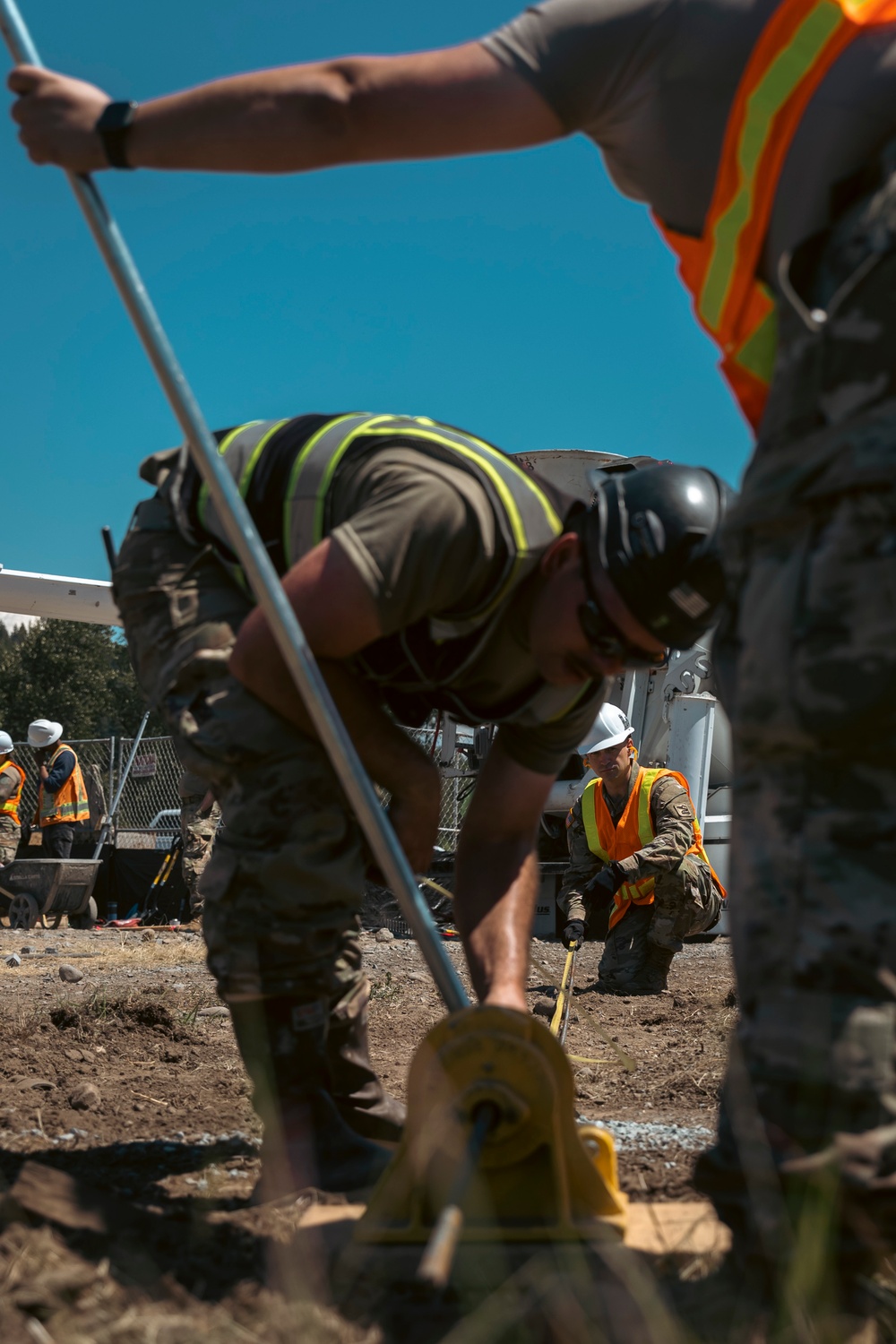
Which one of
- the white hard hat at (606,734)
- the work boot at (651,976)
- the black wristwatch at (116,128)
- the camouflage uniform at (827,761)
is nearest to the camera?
the camouflage uniform at (827,761)

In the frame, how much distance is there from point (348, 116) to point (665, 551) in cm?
96

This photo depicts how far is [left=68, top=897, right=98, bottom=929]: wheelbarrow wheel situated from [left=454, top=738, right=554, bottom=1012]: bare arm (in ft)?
33.1

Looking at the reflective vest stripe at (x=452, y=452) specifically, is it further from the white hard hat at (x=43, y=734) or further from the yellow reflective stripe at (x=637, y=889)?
the white hard hat at (x=43, y=734)

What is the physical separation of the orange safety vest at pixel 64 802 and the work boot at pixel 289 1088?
36.7ft

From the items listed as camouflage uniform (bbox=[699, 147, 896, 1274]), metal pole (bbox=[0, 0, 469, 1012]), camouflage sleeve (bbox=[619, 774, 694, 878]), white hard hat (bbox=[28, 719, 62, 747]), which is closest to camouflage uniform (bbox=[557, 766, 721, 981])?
camouflage sleeve (bbox=[619, 774, 694, 878])

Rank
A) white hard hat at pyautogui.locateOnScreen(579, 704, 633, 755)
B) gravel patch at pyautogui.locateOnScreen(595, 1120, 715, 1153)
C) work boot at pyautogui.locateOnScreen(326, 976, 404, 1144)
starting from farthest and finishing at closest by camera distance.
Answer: white hard hat at pyautogui.locateOnScreen(579, 704, 633, 755), gravel patch at pyautogui.locateOnScreen(595, 1120, 715, 1153), work boot at pyautogui.locateOnScreen(326, 976, 404, 1144)

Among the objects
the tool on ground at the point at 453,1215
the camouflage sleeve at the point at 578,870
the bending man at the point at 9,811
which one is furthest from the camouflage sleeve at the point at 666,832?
the bending man at the point at 9,811

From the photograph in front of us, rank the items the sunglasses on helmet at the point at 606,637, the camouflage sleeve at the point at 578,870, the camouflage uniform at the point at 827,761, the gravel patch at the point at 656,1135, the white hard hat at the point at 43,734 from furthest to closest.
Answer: the white hard hat at the point at 43,734 → the camouflage sleeve at the point at 578,870 → the gravel patch at the point at 656,1135 → the sunglasses on helmet at the point at 606,637 → the camouflage uniform at the point at 827,761

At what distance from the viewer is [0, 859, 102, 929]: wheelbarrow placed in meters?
11.3

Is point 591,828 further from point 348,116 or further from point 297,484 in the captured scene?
point 348,116

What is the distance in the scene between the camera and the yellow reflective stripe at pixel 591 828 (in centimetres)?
808

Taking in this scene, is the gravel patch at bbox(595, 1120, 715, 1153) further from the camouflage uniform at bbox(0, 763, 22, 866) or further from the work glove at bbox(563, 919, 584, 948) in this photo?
the camouflage uniform at bbox(0, 763, 22, 866)

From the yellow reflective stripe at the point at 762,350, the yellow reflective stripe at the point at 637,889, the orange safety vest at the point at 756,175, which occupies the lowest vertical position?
the yellow reflective stripe at the point at 637,889

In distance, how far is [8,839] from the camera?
1298cm
